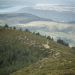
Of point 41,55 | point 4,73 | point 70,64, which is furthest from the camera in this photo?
point 41,55

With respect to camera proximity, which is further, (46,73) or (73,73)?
(46,73)

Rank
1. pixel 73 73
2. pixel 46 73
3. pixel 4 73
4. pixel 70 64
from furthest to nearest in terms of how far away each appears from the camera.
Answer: pixel 4 73
pixel 70 64
pixel 46 73
pixel 73 73

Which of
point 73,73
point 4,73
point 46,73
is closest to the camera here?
point 73,73

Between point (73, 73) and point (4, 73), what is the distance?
269 ft

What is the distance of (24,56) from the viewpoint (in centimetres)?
18612

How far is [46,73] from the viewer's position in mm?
86500

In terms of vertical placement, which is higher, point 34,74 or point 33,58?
point 34,74

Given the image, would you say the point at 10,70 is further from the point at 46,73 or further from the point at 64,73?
the point at 64,73

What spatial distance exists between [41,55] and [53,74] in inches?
4342

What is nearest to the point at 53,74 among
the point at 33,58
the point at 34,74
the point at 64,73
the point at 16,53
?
the point at 64,73

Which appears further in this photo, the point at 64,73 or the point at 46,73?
the point at 46,73

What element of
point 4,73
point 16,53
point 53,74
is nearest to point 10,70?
Answer: point 4,73

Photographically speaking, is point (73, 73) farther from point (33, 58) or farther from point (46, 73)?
point (33, 58)

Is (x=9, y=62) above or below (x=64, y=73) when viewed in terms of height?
below
